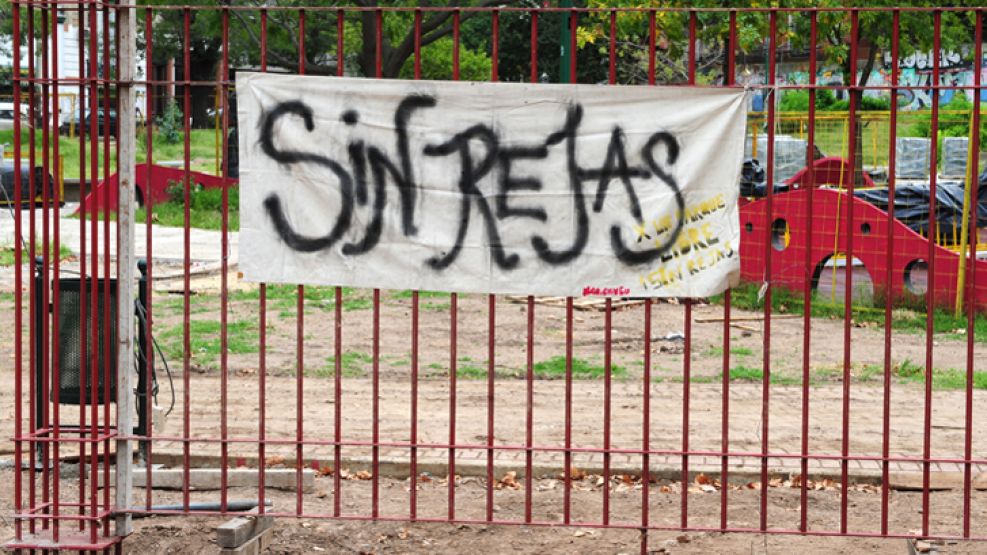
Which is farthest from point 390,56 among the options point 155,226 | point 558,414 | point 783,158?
point 558,414

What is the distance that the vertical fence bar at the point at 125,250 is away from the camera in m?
5.98

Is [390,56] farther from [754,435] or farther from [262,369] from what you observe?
[262,369]

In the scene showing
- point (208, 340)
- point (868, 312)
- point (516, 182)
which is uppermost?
point (516, 182)

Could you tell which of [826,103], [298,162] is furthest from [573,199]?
[826,103]

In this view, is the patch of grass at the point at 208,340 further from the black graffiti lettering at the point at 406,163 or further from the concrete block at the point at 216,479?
the black graffiti lettering at the point at 406,163

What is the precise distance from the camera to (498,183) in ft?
19.3

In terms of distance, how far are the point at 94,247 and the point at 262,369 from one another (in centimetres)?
98

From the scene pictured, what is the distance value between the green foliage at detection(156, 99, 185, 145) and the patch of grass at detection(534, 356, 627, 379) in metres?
31.8

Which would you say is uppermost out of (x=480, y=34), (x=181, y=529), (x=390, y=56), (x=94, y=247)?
(x=480, y=34)

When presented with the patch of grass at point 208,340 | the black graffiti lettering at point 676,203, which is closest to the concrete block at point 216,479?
the black graffiti lettering at point 676,203

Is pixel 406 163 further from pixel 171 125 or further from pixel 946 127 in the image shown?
pixel 171 125

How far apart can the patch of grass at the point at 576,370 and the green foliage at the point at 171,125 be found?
31772 millimetres

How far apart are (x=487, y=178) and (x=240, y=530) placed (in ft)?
6.52

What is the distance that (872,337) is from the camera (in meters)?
14.4
